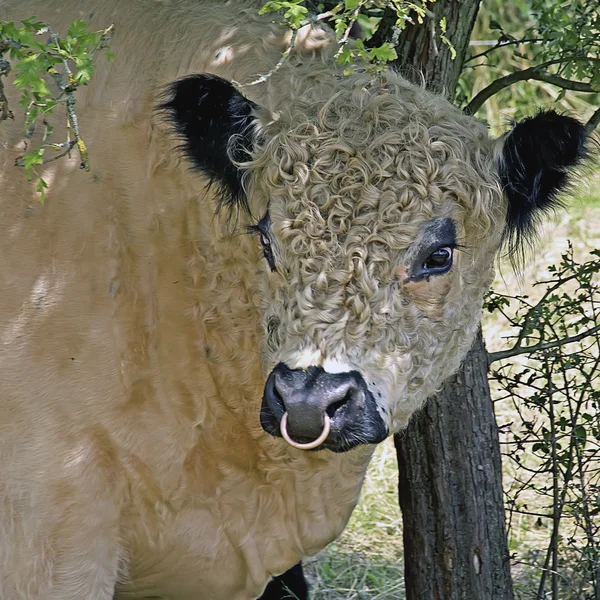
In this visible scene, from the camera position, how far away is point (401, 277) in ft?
9.36

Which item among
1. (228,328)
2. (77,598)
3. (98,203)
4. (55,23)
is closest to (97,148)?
(98,203)

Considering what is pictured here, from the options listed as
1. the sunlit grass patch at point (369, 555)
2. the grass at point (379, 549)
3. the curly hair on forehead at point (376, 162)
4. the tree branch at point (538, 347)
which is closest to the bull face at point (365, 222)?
the curly hair on forehead at point (376, 162)

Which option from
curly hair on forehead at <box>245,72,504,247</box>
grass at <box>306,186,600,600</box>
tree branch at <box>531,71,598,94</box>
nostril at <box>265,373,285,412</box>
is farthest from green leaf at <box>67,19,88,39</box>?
grass at <box>306,186,600,600</box>

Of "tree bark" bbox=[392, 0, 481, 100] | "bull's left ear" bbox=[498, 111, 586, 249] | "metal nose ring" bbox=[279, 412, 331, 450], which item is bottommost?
"metal nose ring" bbox=[279, 412, 331, 450]

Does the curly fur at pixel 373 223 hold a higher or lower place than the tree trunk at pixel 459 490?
higher

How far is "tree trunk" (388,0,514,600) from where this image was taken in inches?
156

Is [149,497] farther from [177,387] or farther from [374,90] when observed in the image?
[374,90]

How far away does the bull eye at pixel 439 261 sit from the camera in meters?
2.92

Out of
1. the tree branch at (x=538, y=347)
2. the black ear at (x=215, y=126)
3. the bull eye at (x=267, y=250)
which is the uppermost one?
the black ear at (x=215, y=126)

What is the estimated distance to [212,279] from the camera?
334cm

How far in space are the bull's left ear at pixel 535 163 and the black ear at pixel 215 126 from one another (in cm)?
→ 78

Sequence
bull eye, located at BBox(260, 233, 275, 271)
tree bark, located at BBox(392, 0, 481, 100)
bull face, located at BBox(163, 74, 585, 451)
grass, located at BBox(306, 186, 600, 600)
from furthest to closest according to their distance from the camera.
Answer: grass, located at BBox(306, 186, 600, 600) → tree bark, located at BBox(392, 0, 481, 100) → bull eye, located at BBox(260, 233, 275, 271) → bull face, located at BBox(163, 74, 585, 451)

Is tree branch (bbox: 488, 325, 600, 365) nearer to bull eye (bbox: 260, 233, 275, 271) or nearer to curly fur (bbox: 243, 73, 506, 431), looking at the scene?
curly fur (bbox: 243, 73, 506, 431)

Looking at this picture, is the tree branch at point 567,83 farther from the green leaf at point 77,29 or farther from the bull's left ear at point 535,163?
the green leaf at point 77,29
